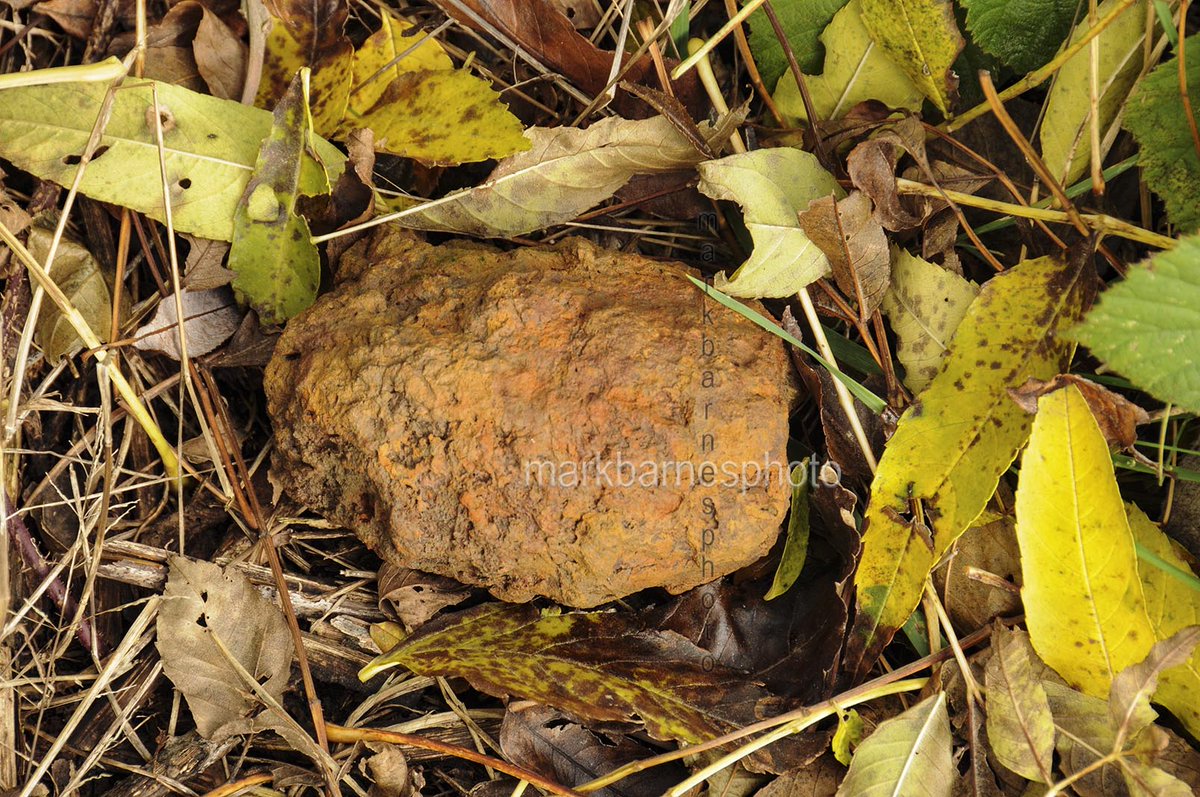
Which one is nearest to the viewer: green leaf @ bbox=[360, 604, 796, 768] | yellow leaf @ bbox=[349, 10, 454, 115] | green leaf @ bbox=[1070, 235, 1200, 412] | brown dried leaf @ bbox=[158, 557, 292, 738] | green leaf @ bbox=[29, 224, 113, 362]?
green leaf @ bbox=[1070, 235, 1200, 412]

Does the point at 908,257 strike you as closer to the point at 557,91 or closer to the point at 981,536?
the point at 981,536

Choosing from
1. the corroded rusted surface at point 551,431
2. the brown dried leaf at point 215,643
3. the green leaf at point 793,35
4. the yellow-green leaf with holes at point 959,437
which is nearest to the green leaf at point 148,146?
the corroded rusted surface at point 551,431

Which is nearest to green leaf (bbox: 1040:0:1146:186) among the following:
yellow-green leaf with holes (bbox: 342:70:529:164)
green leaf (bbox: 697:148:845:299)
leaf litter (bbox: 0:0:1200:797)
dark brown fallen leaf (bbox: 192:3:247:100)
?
leaf litter (bbox: 0:0:1200:797)

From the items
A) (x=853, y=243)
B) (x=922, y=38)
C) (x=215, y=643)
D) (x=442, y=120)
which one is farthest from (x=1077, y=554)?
(x=215, y=643)

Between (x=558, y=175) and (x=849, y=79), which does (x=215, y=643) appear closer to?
(x=558, y=175)

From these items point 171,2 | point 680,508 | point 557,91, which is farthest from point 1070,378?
point 171,2

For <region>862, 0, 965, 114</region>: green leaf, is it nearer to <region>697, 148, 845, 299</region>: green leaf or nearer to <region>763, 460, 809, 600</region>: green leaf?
<region>697, 148, 845, 299</region>: green leaf
